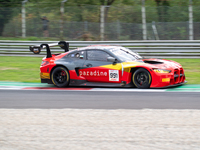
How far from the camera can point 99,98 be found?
26.0 ft

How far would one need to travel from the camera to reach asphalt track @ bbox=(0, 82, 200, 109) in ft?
23.2

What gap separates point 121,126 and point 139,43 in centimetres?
1039

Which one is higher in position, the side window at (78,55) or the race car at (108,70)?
the side window at (78,55)

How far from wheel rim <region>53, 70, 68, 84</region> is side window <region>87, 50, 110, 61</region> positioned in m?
0.88

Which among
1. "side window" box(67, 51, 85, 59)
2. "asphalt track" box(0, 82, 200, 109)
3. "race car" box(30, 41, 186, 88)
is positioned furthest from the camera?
"side window" box(67, 51, 85, 59)

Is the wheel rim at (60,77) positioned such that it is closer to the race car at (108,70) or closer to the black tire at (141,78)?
the race car at (108,70)

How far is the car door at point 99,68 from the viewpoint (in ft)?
29.6

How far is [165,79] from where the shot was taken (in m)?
8.64

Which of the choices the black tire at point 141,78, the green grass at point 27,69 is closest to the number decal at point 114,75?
the black tire at point 141,78

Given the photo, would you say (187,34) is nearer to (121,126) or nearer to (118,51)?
(118,51)

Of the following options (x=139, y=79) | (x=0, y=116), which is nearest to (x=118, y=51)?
(x=139, y=79)

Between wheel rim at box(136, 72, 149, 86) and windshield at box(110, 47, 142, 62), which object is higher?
windshield at box(110, 47, 142, 62)

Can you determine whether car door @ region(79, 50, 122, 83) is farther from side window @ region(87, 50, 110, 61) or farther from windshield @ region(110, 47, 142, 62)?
windshield @ region(110, 47, 142, 62)

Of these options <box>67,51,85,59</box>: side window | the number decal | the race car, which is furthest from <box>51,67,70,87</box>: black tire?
the number decal
